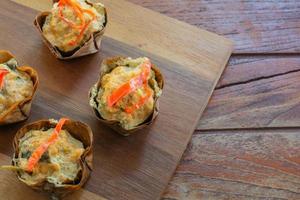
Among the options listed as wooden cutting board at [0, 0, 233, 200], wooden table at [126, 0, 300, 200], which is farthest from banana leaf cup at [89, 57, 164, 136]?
wooden table at [126, 0, 300, 200]

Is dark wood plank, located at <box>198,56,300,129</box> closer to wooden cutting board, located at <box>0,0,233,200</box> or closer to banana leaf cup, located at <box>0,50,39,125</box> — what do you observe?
wooden cutting board, located at <box>0,0,233,200</box>

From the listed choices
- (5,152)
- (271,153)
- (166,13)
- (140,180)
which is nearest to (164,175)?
(140,180)

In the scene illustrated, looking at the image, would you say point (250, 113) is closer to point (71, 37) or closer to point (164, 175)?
point (164, 175)

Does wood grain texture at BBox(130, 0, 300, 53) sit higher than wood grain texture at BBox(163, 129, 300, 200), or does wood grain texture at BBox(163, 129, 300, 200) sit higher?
wood grain texture at BBox(130, 0, 300, 53)

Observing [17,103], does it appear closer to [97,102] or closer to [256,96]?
[97,102]

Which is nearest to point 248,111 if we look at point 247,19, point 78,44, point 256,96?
point 256,96
